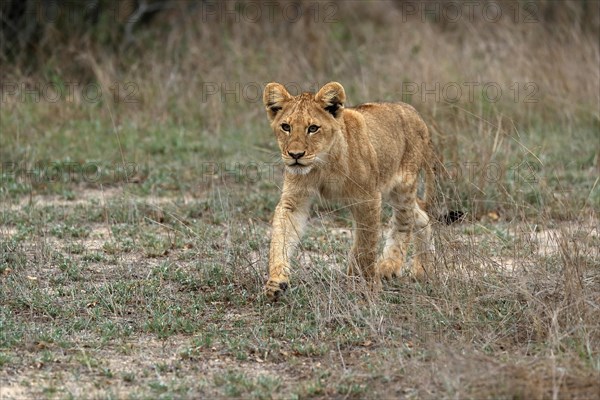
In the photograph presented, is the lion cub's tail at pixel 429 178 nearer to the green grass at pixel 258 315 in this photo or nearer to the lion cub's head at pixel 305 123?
the green grass at pixel 258 315

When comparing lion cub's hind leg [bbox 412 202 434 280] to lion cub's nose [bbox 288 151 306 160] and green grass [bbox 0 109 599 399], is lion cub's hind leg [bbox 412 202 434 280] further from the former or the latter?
lion cub's nose [bbox 288 151 306 160]

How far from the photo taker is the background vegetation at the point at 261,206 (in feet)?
16.4

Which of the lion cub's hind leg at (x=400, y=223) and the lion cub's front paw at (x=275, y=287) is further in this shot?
the lion cub's hind leg at (x=400, y=223)

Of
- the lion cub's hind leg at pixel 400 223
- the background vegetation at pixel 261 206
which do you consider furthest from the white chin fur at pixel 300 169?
the lion cub's hind leg at pixel 400 223

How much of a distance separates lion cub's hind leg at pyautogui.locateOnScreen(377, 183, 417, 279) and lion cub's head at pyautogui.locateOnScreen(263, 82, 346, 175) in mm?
857

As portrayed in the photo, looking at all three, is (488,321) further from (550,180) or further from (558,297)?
(550,180)

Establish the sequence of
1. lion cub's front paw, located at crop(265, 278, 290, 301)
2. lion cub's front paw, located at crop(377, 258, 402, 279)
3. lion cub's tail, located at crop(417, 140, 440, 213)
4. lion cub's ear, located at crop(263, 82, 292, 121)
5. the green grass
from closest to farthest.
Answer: the green grass, lion cub's front paw, located at crop(265, 278, 290, 301), lion cub's ear, located at crop(263, 82, 292, 121), lion cub's front paw, located at crop(377, 258, 402, 279), lion cub's tail, located at crop(417, 140, 440, 213)

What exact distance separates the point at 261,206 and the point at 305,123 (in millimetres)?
2251

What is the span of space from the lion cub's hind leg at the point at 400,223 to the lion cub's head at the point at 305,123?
0.86m

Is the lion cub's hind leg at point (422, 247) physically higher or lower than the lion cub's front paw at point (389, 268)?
higher

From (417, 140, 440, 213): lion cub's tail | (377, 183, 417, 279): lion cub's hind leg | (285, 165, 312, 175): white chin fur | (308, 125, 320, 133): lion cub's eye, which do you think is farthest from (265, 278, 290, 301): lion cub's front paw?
(417, 140, 440, 213): lion cub's tail

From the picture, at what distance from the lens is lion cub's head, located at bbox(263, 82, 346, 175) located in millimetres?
6055

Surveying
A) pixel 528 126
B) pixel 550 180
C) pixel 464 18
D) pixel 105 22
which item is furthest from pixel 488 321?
pixel 464 18

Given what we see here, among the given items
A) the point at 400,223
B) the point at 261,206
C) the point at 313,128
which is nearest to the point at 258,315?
the point at 313,128
